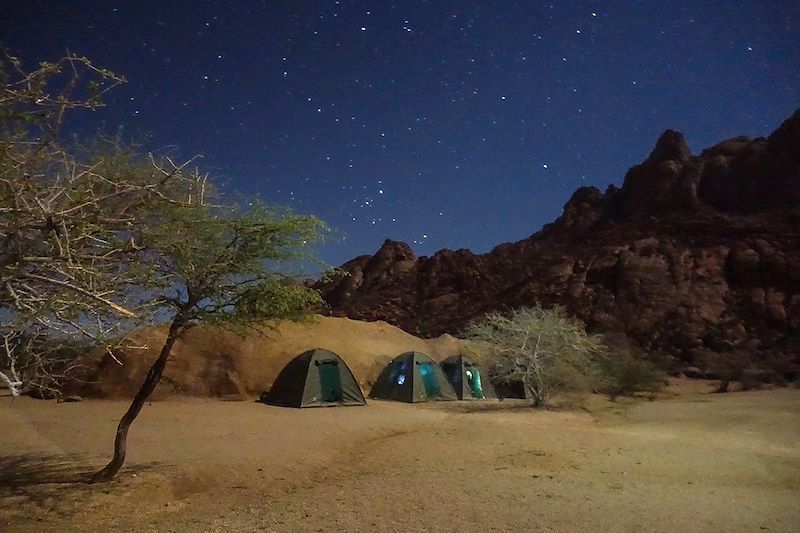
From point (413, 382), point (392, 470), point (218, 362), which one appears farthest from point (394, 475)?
point (218, 362)

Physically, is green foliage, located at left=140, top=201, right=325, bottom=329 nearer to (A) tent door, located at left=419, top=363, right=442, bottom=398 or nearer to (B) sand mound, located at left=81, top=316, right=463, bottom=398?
(B) sand mound, located at left=81, top=316, right=463, bottom=398

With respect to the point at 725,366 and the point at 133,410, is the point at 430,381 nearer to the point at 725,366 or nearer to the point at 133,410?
the point at 133,410

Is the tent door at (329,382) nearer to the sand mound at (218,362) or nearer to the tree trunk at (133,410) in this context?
the sand mound at (218,362)

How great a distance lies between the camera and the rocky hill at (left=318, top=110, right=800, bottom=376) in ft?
156

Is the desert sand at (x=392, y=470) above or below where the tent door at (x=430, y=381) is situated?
below

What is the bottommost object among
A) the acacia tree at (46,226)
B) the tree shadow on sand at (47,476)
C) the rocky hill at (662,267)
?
the tree shadow on sand at (47,476)

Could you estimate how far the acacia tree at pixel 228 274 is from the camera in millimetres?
Answer: 7469

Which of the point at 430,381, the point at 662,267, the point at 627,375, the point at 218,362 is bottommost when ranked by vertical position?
the point at 627,375

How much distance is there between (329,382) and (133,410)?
1232 cm

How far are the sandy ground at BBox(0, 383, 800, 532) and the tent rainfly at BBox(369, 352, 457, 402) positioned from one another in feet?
25.2

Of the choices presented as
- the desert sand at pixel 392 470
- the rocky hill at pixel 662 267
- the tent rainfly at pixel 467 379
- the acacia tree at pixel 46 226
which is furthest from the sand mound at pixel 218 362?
the rocky hill at pixel 662 267

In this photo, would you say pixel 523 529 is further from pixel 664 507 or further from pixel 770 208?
pixel 770 208

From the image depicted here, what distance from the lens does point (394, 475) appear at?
8.06m

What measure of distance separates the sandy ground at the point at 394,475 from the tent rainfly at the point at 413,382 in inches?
303
